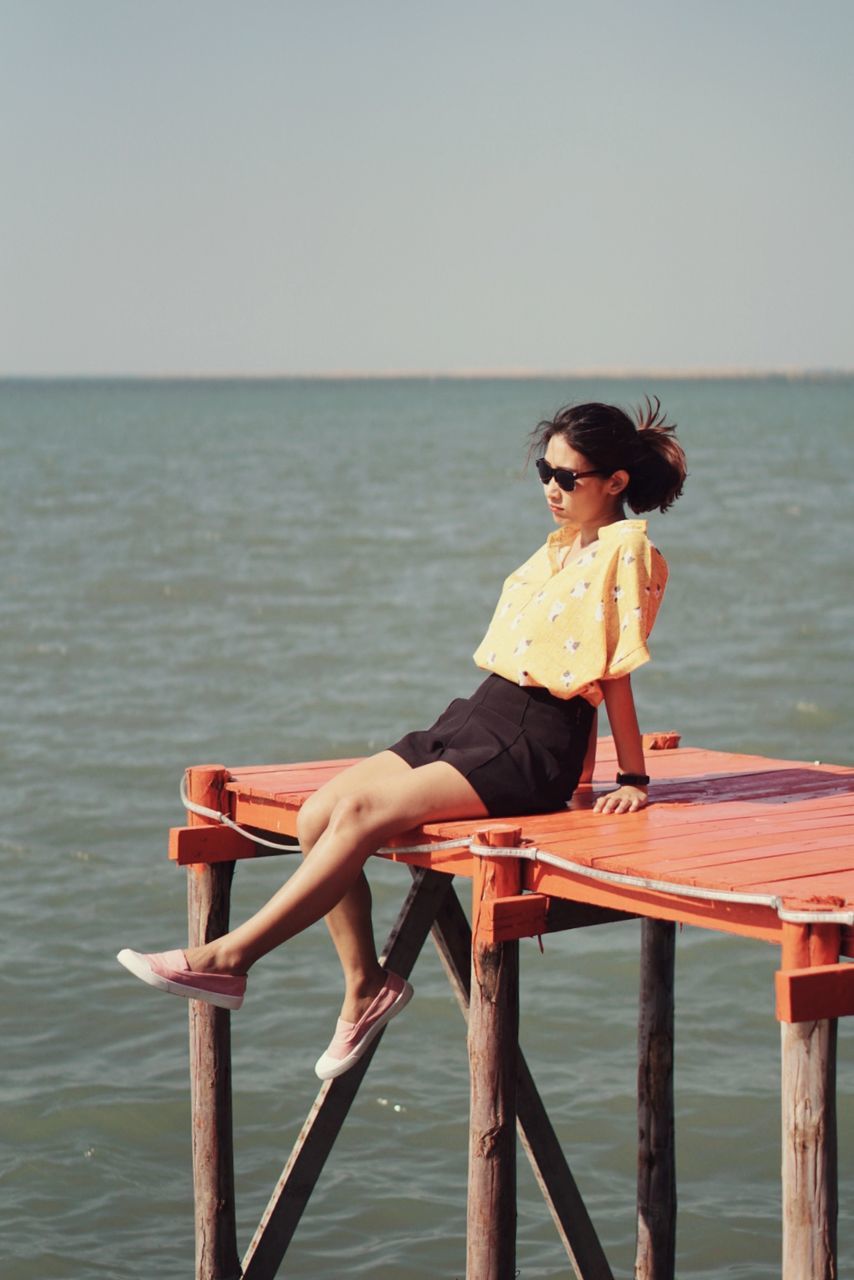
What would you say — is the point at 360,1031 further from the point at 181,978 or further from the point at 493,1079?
the point at 181,978

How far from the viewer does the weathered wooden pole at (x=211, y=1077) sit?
7090 millimetres

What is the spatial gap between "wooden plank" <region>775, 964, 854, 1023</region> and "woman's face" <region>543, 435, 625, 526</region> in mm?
2162

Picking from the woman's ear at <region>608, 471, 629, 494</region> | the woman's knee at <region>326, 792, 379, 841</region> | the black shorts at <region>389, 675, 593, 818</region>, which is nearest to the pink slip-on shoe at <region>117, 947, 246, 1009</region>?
the woman's knee at <region>326, 792, 379, 841</region>

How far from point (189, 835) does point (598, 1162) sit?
3193 millimetres

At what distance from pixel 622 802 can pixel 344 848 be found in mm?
944

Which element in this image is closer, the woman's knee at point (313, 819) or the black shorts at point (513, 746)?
the woman's knee at point (313, 819)

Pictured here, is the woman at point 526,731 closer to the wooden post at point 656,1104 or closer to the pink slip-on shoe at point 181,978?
the pink slip-on shoe at point 181,978

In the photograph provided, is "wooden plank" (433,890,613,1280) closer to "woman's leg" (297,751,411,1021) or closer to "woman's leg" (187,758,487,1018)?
"woman's leg" (297,751,411,1021)

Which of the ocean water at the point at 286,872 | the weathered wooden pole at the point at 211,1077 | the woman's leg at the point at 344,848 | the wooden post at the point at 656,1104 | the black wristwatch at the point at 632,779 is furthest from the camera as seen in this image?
the ocean water at the point at 286,872

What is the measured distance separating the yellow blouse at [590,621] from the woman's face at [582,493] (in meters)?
0.08

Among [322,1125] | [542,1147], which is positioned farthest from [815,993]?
[322,1125]

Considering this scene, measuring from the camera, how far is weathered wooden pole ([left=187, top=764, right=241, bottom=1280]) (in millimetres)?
7090

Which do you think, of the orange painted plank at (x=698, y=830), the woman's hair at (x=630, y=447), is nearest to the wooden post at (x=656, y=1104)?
the orange painted plank at (x=698, y=830)

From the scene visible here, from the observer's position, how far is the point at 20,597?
2936 cm
